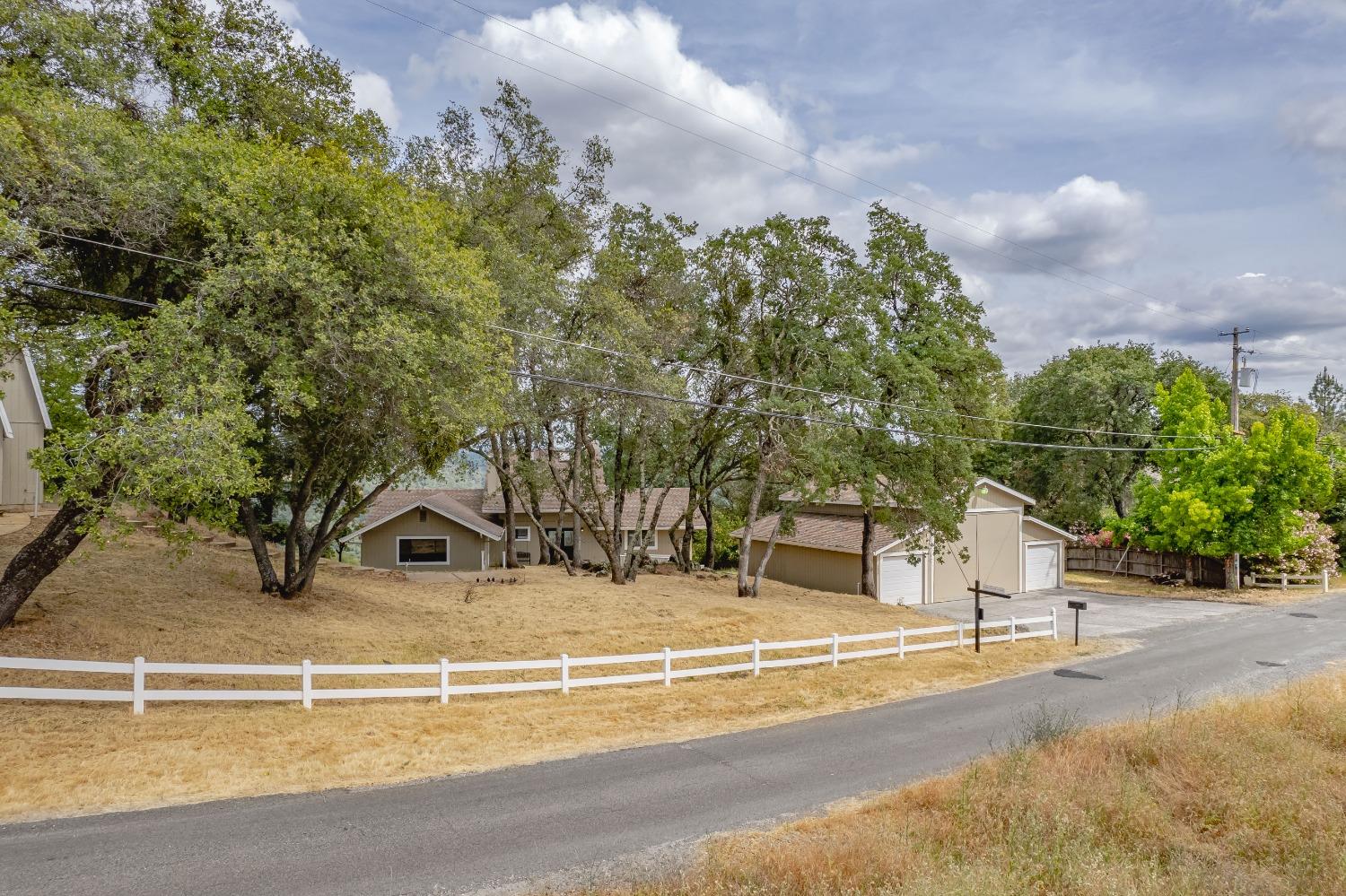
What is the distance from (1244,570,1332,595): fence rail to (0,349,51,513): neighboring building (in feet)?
163

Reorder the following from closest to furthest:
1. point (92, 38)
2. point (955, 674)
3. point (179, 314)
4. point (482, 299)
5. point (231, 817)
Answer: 1. point (231, 817)
2. point (179, 314)
3. point (92, 38)
4. point (482, 299)
5. point (955, 674)

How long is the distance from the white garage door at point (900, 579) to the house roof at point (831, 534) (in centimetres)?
90

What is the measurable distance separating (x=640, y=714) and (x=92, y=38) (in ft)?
51.3

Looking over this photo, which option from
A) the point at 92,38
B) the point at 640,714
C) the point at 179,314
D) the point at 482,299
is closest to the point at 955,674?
the point at 640,714

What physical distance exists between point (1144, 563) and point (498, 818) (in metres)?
39.1

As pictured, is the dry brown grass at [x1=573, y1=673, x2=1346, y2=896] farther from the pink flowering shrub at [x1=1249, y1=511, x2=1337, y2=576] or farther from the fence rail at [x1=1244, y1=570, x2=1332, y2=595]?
the pink flowering shrub at [x1=1249, y1=511, x2=1337, y2=576]

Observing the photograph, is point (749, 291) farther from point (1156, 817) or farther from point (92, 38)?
point (1156, 817)

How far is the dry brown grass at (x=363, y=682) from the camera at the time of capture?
31.7ft

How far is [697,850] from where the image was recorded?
7.79m

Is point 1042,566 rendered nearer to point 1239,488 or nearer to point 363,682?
point 1239,488

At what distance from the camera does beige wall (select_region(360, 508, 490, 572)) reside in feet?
114

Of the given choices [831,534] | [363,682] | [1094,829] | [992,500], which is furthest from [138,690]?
[992,500]

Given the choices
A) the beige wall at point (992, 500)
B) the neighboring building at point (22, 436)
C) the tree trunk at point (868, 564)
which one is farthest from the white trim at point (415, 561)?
the beige wall at point (992, 500)

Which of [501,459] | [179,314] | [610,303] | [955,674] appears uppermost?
[610,303]
